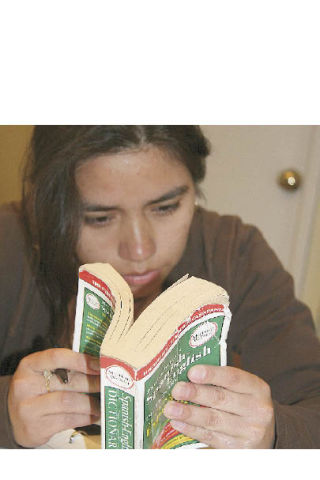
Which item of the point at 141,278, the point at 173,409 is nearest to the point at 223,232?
the point at 141,278

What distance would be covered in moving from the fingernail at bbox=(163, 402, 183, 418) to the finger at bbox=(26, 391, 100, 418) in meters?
0.10

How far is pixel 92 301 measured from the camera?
608 millimetres

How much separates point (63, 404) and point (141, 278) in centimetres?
18

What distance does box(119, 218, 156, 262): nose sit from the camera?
636mm

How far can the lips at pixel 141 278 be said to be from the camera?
25.8 inches

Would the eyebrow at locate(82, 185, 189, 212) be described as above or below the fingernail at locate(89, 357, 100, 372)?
above

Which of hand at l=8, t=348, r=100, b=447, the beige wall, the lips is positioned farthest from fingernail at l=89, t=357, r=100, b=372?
the beige wall

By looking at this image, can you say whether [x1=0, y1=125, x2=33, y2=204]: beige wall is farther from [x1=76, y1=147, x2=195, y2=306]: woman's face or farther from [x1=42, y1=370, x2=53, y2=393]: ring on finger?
[x1=42, y1=370, x2=53, y2=393]: ring on finger

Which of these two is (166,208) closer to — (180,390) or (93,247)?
(93,247)

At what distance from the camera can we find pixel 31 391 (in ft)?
2.07

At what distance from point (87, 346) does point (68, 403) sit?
73 mm
